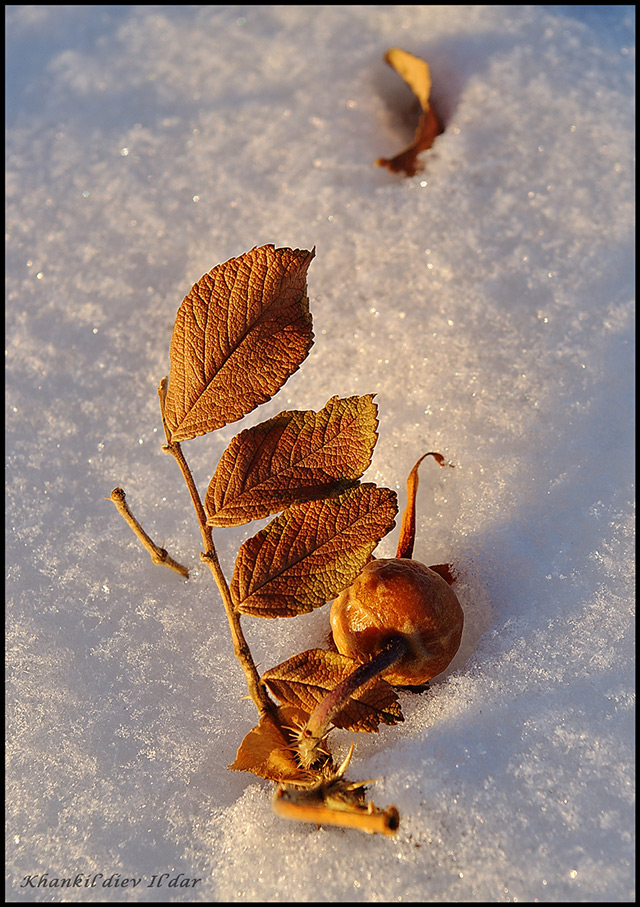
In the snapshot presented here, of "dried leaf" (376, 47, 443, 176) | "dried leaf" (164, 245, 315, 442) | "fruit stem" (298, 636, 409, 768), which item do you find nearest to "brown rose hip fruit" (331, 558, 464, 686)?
"fruit stem" (298, 636, 409, 768)

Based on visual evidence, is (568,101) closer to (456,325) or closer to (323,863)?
(456,325)

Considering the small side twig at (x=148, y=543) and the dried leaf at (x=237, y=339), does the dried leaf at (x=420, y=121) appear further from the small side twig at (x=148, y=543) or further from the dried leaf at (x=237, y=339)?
the small side twig at (x=148, y=543)

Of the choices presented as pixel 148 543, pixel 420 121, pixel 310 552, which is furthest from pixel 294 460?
pixel 420 121

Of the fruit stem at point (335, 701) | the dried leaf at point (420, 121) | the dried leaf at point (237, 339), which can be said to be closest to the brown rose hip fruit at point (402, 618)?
the fruit stem at point (335, 701)

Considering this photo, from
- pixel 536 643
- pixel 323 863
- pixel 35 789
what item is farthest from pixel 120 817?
pixel 536 643

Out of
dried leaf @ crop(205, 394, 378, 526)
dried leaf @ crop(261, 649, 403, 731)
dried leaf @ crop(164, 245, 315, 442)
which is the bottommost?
dried leaf @ crop(261, 649, 403, 731)

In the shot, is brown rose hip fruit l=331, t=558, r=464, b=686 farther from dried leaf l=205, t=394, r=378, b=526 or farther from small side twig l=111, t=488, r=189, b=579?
small side twig l=111, t=488, r=189, b=579
